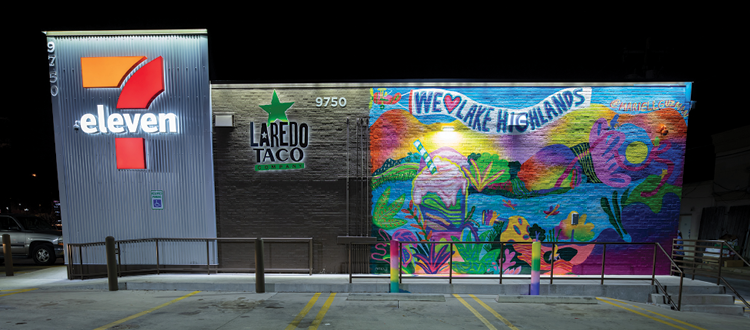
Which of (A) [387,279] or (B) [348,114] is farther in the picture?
(B) [348,114]

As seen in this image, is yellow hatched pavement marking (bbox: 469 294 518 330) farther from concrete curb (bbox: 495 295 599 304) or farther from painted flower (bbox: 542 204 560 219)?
painted flower (bbox: 542 204 560 219)

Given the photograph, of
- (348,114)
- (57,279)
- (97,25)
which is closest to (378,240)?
(348,114)

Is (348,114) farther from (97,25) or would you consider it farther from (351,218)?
(97,25)

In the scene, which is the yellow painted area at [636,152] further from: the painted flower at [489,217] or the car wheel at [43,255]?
the car wheel at [43,255]

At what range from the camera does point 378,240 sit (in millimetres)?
8023

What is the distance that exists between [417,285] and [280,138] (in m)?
5.14

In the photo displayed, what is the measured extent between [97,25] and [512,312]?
40.0 ft

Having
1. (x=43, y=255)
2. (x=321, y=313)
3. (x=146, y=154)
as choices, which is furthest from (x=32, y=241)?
(x=321, y=313)

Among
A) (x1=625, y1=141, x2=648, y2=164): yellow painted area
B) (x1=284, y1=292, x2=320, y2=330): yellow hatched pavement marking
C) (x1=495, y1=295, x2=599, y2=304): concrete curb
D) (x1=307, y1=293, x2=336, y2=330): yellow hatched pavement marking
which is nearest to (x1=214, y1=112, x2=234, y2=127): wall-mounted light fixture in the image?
(x1=284, y1=292, x2=320, y2=330): yellow hatched pavement marking

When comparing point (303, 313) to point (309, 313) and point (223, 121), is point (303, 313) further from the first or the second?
point (223, 121)

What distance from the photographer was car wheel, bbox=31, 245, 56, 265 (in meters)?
11.1

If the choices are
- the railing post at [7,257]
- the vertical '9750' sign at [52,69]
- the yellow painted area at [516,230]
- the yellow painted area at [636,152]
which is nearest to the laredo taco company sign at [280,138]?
the vertical '9750' sign at [52,69]

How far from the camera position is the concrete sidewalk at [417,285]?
6.85 metres

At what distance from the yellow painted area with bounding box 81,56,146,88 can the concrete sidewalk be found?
16.9 feet
